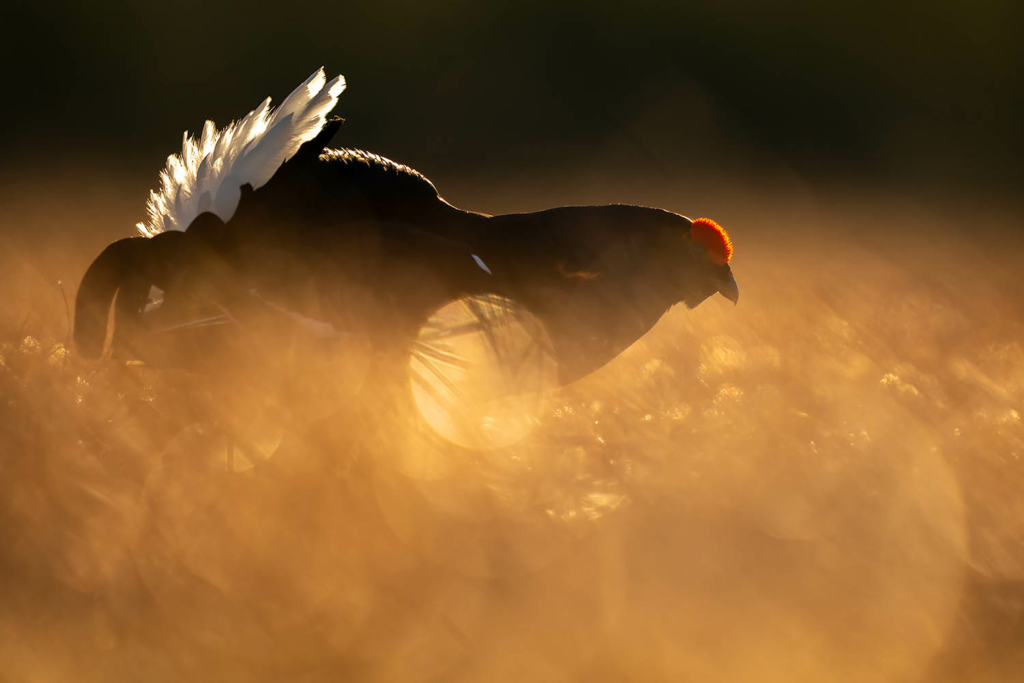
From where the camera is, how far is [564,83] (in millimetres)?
12758

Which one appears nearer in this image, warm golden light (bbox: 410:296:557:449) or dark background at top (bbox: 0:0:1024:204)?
warm golden light (bbox: 410:296:557:449)

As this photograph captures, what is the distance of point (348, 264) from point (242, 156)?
75 cm

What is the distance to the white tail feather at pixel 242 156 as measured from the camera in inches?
121

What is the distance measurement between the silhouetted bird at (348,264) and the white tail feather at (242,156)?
0.01 m

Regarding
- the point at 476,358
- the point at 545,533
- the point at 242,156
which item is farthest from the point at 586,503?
the point at 242,156

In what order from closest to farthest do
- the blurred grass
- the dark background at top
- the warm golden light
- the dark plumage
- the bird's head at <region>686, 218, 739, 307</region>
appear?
the blurred grass
the dark plumage
the warm golden light
the bird's head at <region>686, 218, 739, 307</region>
the dark background at top

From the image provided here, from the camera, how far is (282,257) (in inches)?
116

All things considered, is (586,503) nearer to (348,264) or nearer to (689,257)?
(689,257)

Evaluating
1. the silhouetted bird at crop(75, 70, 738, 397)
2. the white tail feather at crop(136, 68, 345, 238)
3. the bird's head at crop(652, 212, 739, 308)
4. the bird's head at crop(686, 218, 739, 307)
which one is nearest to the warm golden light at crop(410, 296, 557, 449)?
the silhouetted bird at crop(75, 70, 738, 397)

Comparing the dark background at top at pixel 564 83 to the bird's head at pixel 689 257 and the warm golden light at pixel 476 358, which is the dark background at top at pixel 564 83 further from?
the bird's head at pixel 689 257

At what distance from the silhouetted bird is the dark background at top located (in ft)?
19.3

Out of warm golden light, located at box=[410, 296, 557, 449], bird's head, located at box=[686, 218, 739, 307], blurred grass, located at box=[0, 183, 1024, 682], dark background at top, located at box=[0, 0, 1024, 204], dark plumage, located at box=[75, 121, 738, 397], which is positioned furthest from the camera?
dark background at top, located at box=[0, 0, 1024, 204]

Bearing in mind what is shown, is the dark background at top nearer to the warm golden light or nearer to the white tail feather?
the white tail feather

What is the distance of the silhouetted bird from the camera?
293 centimetres
